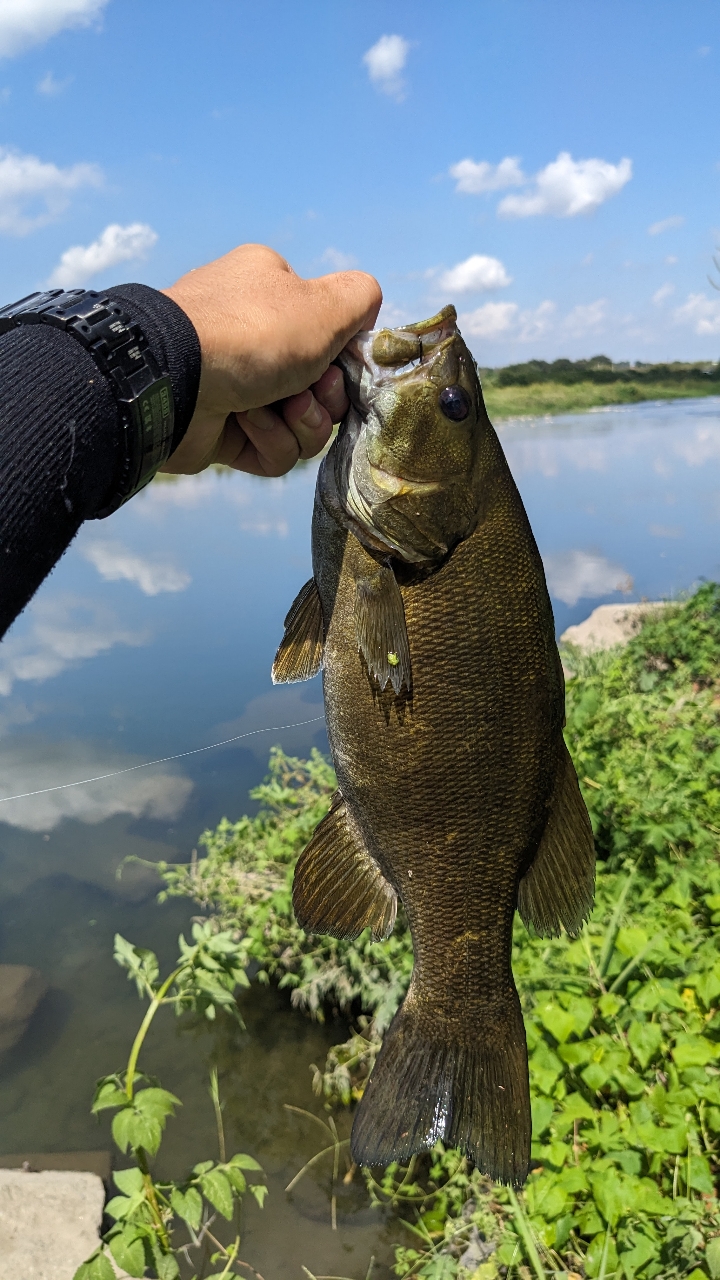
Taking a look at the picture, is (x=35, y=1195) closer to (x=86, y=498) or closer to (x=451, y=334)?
(x=86, y=498)

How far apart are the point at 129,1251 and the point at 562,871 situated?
4.65 feet

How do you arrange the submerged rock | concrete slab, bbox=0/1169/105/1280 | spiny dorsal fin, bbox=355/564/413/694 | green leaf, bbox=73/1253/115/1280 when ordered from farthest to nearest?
the submerged rock < concrete slab, bbox=0/1169/105/1280 < green leaf, bbox=73/1253/115/1280 < spiny dorsal fin, bbox=355/564/413/694

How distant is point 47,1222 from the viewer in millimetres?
3512

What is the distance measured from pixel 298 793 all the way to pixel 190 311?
3.90 m

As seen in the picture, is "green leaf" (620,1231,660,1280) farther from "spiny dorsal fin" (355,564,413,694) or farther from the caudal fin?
"spiny dorsal fin" (355,564,413,694)

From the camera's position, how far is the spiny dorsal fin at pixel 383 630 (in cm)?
158

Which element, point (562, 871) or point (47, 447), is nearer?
point (47, 447)

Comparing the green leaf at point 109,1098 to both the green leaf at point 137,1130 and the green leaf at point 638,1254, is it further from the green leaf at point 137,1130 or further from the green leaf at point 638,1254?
the green leaf at point 638,1254

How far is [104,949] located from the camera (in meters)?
5.41

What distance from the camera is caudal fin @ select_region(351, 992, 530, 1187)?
1.59 metres

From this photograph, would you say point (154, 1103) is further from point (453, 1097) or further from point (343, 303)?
point (343, 303)

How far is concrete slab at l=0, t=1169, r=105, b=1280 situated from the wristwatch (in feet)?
10.9

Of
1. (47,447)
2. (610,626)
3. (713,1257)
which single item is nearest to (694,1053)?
(713,1257)

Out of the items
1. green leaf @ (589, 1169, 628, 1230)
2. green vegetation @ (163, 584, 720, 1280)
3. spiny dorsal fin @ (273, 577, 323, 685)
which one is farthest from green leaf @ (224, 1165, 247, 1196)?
spiny dorsal fin @ (273, 577, 323, 685)
